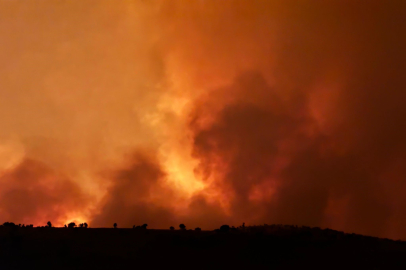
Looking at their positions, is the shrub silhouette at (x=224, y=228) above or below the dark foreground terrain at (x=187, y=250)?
above

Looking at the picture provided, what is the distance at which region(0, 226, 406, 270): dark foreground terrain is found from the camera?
2805cm

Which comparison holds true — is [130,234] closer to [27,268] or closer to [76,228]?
[76,228]

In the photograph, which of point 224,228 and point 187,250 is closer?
point 187,250

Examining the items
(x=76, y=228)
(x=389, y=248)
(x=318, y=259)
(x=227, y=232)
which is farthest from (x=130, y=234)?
(x=389, y=248)

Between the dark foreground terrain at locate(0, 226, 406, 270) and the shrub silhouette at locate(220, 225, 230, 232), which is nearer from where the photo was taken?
the dark foreground terrain at locate(0, 226, 406, 270)

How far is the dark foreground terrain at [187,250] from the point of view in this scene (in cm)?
2805

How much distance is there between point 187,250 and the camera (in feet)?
101

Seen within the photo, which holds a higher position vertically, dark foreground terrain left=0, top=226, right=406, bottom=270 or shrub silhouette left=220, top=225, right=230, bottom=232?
shrub silhouette left=220, top=225, right=230, bottom=232

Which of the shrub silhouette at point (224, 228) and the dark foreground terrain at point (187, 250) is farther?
the shrub silhouette at point (224, 228)

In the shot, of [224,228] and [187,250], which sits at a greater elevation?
[224,228]

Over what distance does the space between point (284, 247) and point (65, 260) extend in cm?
1531

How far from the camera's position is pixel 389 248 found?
33625 mm

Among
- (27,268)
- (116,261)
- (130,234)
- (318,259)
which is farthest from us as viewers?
(130,234)

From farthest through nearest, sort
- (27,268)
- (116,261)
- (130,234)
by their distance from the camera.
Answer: (130,234), (116,261), (27,268)
